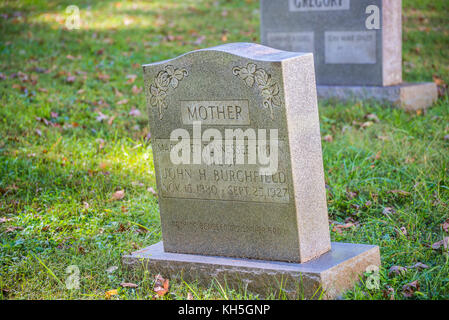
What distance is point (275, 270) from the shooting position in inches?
142

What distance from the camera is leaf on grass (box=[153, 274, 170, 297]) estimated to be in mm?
3778

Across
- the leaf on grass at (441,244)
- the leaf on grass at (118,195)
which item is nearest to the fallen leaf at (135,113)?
the leaf on grass at (118,195)

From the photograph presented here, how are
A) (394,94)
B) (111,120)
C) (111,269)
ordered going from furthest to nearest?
(394,94), (111,120), (111,269)

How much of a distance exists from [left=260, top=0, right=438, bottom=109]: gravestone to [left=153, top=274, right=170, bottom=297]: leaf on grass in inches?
185

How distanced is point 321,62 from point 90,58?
3.56 m

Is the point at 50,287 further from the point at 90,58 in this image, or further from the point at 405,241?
the point at 90,58

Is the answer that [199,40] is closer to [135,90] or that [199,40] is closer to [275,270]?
[135,90]

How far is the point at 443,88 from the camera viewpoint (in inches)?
336

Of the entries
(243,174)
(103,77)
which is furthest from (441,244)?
(103,77)

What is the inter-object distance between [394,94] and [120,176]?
147 inches

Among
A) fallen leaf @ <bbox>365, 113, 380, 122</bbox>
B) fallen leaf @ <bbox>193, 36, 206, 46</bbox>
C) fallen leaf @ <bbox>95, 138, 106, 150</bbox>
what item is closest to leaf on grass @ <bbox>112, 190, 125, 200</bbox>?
fallen leaf @ <bbox>95, 138, 106, 150</bbox>

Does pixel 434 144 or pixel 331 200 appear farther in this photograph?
pixel 434 144
